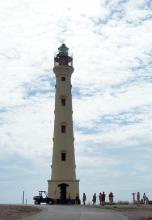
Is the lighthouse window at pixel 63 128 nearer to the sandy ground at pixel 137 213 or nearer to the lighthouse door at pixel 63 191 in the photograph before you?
the lighthouse door at pixel 63 191

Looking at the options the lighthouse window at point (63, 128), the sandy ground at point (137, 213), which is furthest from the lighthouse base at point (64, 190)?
the sandy ground at point (137, 213)

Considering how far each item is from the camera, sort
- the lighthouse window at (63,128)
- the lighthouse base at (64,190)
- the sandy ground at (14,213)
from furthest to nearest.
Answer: the lighthouse window at (63,128)
the lighthouse base at (64,190)
the sandy ground at (14,213)

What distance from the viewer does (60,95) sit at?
5694cm

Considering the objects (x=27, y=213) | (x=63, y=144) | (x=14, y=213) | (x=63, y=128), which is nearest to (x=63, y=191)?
(x=63, y=144)

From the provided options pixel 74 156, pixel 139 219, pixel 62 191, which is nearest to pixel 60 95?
pixel 74 156

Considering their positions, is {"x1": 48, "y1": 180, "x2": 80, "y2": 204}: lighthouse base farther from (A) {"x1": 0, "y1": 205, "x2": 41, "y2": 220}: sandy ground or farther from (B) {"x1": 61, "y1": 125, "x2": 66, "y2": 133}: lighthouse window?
(A) {"x1": 0, "y1": 205, "x2": 41, "y2": 220}: sandy ground

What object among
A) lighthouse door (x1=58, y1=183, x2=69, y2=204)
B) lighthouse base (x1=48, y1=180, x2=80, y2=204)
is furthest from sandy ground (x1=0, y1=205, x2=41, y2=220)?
lighthouse base (x1=48, y1=180, x2=80, y2=204)

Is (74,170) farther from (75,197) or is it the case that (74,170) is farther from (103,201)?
(103,201)

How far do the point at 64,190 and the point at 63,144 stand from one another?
16.8ft

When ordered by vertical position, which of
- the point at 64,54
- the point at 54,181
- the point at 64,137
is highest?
the point at 64,54

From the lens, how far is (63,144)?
5459 centimetres

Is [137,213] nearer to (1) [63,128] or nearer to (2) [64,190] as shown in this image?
(2) [64,190]

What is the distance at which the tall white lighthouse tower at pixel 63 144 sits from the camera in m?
53.2

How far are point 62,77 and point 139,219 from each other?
33.0m
